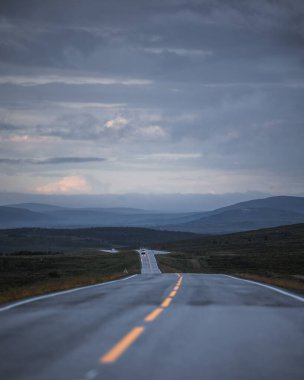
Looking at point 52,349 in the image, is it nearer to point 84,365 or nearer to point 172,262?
point 84,365

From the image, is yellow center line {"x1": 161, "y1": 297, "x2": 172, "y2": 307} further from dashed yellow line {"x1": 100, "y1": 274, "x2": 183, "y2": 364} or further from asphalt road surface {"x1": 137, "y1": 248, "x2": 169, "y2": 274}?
asphalt road surface {"x1": 137, "y1": 248, "x2": 169, "y2": 274}

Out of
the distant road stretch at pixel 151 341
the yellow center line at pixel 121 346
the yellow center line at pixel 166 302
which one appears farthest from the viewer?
the yellow center line at pixel 166 302

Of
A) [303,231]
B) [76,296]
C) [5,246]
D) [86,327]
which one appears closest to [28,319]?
[86,327]

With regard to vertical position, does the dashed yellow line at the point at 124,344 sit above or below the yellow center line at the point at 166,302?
below

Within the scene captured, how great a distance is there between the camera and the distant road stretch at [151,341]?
7.53 m

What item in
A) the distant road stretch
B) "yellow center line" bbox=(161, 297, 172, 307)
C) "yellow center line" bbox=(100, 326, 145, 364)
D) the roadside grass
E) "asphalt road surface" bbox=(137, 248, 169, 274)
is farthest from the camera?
"asphalt road surface" bbox=(137, 248, 169, 274)

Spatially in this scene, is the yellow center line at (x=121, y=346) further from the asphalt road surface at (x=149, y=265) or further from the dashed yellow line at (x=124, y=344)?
the asphalt road surface at (x=149, y=265)

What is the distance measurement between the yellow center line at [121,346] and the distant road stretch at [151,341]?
0.01 meters

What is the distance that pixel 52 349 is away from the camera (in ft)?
29.3

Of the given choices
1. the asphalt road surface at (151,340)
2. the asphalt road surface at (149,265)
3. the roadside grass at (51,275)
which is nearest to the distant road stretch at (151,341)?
the asphalt road surface at (151,340)

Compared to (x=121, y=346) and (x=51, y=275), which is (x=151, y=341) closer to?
(x=121, y=346)

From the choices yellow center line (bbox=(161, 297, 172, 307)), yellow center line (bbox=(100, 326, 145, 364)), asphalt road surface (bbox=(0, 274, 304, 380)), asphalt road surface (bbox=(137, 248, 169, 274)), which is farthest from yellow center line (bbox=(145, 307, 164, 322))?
asphalt road surface (bbox=(137, 248, 169, 274))

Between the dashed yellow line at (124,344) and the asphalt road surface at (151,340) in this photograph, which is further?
the dashed yellow line at (124,344)

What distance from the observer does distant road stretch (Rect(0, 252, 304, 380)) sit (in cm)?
753
